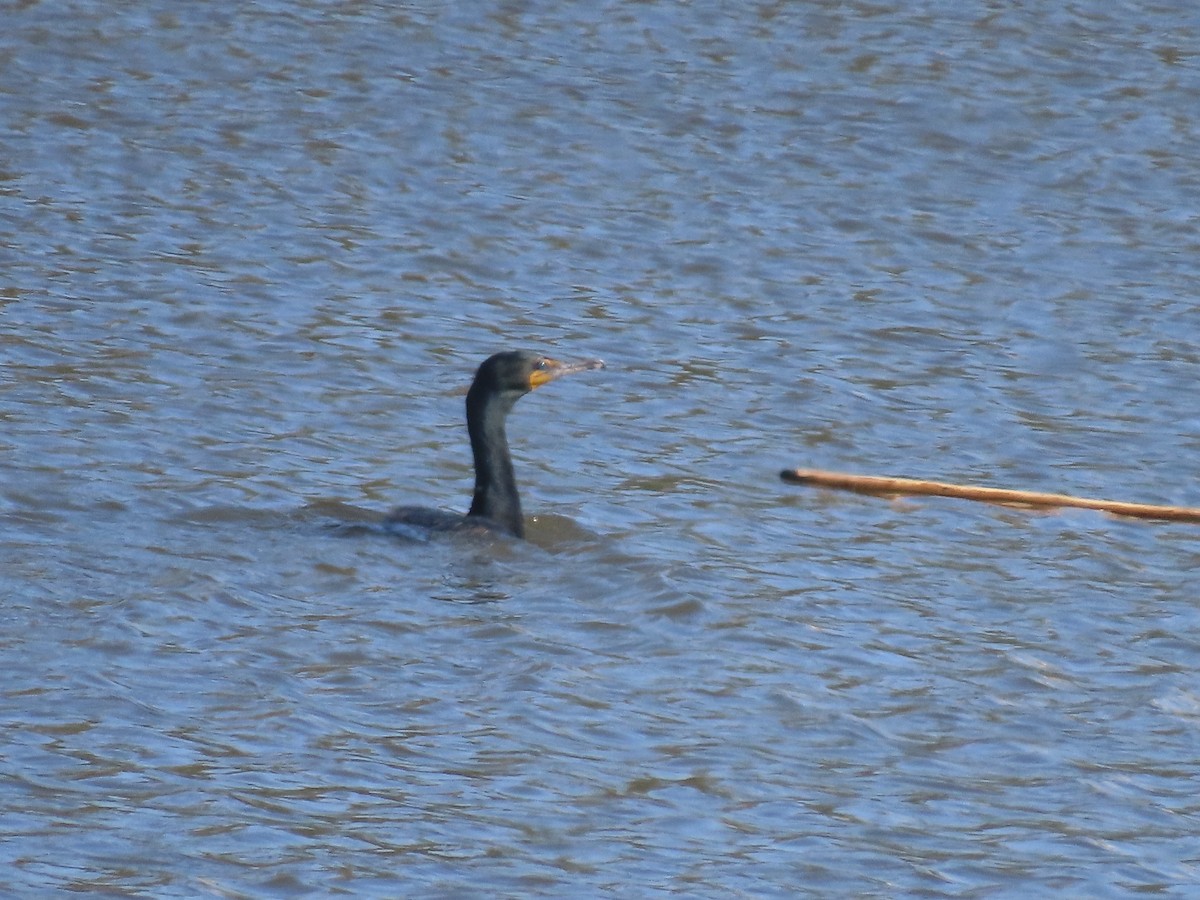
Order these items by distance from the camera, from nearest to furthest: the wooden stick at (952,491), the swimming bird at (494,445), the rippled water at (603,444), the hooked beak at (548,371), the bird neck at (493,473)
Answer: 1. the wooden stick at (952,491)
2. the rippled water at (603,444)
3. the swimming bird at (494,445)
4. the bird neck at (493,473)
5. the hooked beak at (548,371)

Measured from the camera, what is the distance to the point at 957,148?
15.5m

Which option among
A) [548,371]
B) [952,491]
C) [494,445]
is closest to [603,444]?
[548,371]

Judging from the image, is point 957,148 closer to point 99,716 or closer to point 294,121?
point 294,121

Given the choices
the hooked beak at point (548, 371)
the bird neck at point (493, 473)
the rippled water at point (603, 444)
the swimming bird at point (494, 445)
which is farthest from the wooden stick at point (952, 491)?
the hooked beak at point (548, 371)

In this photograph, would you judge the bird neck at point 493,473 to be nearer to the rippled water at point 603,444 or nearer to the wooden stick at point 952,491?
the rippled water at point 603,444

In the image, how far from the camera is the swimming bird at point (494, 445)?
9.26m

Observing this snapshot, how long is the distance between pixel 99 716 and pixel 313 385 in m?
4.45

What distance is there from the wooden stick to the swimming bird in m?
3.63

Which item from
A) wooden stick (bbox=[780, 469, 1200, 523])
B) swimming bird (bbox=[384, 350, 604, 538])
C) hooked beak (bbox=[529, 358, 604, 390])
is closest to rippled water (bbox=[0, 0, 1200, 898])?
swimming bird (bbox=[384, 350, 604, 538])

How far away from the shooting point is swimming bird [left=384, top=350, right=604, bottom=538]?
9.26 metres

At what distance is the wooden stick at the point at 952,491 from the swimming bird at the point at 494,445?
11.9 ft

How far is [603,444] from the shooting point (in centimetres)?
1073

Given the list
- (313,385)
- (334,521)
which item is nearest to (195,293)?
(313,385)

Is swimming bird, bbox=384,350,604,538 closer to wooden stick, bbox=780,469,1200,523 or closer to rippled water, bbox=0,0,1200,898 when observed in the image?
rippled water, bbox=0,0,1200,898
